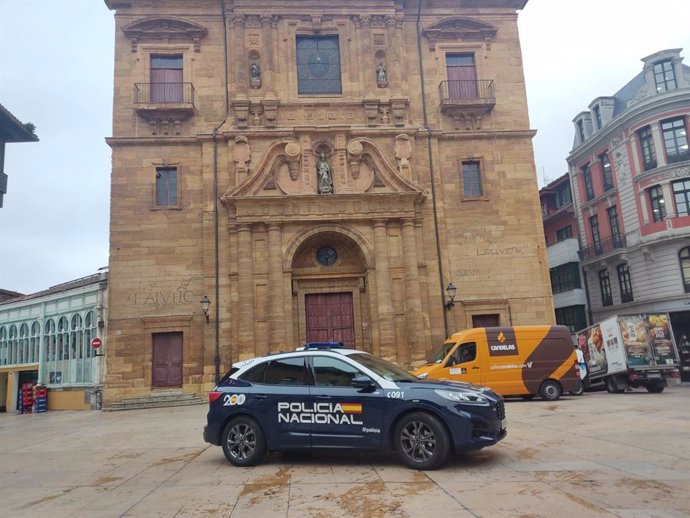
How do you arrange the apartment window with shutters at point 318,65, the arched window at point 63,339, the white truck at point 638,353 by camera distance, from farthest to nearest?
1. the arched window at point 63,339
2. the apartment window with shutters at point 318,65
3. the white truck at point 638,353

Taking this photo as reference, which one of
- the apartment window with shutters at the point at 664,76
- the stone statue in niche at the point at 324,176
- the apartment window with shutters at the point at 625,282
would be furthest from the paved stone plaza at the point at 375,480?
the apartment window with shutters at the point at 664,76

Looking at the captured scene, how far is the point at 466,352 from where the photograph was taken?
16828mm

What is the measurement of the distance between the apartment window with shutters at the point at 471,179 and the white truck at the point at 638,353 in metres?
7.36

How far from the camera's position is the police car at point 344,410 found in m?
6.99

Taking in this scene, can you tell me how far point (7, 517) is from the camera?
5656 millimetres

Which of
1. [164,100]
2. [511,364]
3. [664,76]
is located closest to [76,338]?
[164,100]

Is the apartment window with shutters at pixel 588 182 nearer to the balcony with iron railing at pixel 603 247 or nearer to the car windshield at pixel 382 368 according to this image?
the balcony with iron railing at pixel 603 247

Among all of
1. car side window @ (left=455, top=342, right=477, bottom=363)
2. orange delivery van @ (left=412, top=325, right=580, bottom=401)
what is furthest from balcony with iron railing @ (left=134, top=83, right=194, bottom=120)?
car side window @ (left=455, top=342, right=477, bottom=363)

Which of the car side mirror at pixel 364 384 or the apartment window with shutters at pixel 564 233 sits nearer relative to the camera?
the car side mirror at pixel 364 384

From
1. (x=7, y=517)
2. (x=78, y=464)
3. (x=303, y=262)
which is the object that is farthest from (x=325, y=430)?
(x=303, y=262)

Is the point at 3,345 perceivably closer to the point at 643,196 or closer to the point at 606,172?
the point at 643,196

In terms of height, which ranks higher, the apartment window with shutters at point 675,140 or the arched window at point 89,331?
the apartment window with shutters at point 675,140

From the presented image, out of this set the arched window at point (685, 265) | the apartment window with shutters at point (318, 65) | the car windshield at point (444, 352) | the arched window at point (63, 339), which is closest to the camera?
the car windshield at point (444, 352)

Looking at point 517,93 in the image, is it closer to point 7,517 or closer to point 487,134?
point 487,134
